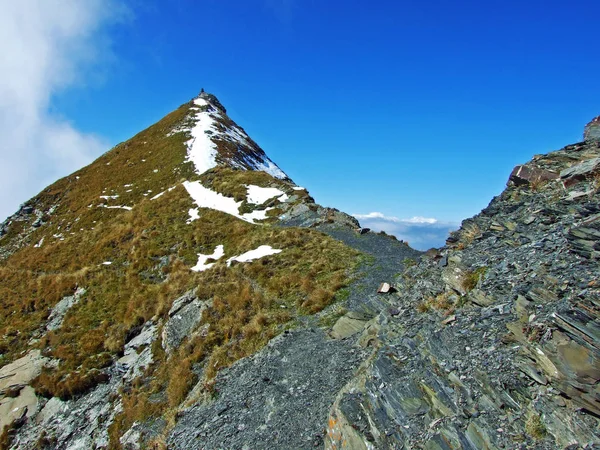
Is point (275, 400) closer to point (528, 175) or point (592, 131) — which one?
point (528, 175)

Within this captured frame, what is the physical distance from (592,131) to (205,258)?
27.4m

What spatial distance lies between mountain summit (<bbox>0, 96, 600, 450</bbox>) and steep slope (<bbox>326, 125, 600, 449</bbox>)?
44mm

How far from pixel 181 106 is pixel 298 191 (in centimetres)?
6839

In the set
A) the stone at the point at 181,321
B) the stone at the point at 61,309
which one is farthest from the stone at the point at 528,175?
the stone at the point at 61,309

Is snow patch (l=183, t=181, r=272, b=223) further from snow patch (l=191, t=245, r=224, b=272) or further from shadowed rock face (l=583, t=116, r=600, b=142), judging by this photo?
shadowed rock face (l=583, t=116, r=600, b=142)

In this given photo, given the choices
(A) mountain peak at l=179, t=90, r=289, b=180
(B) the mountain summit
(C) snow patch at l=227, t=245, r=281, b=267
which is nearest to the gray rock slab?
(B) the mountain summit

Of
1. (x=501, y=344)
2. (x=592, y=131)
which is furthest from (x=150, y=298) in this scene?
(x=592, y=131)

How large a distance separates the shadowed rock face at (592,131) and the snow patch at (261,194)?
27.6 m

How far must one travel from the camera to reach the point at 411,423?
8789mm

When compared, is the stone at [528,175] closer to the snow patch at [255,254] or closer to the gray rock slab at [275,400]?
the gray rock slab at [275,400]

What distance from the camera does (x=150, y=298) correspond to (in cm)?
2566

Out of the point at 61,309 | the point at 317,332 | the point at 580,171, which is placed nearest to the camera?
A: the point at 580,171

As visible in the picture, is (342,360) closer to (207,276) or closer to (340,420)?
(340,420)

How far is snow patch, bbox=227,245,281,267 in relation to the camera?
26456mm
